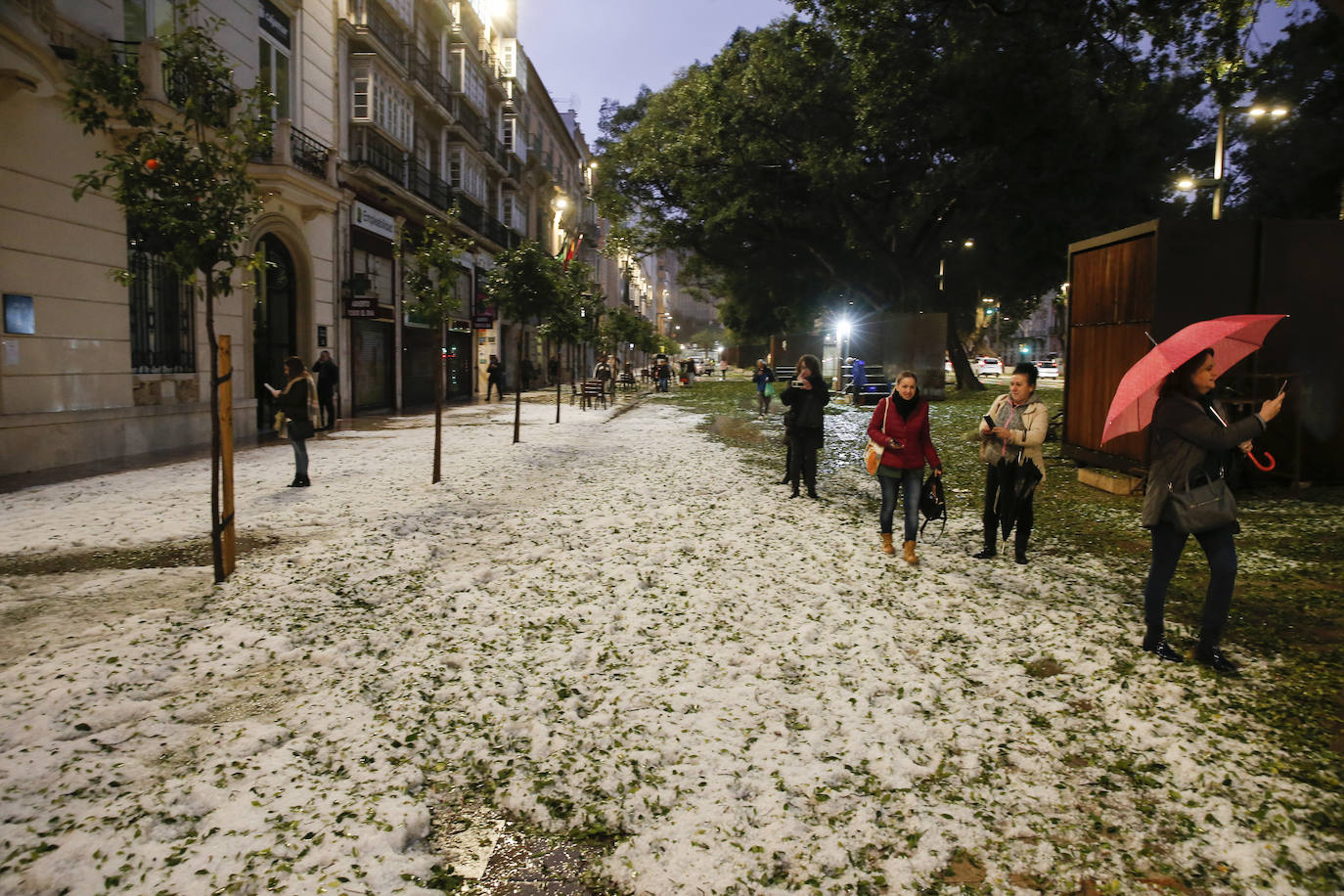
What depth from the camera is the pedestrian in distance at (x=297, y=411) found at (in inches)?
435

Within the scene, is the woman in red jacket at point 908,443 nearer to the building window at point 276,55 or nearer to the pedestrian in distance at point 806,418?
the pedestrian in distance at point 806,418

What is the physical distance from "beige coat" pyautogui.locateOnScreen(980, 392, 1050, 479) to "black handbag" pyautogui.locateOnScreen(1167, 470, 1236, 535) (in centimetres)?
224

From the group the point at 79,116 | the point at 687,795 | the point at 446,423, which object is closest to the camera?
the point at 687,795

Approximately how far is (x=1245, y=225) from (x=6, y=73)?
16.0 meters

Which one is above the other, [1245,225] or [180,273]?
[1245,225]

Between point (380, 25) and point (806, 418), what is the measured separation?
21181 millimetres

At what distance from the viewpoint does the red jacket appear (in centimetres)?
764

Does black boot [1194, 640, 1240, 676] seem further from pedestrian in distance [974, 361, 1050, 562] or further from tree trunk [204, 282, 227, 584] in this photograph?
tree trunk [204, 282, 227, 584]

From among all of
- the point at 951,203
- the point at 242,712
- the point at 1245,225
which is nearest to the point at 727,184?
the point at 951,203

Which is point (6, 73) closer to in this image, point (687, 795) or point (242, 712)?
point (242, 712)

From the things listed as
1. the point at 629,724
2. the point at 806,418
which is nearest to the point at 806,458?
the point at 806,418

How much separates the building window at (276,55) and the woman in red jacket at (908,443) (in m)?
16.5

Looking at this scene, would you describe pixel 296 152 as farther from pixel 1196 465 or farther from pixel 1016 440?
pixel 1196 465

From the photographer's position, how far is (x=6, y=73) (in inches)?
425
